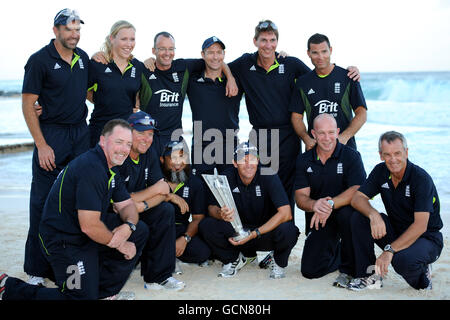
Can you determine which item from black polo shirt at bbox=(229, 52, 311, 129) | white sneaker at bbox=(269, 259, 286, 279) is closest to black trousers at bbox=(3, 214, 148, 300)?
white sneaker at bbox=(269, 259, 286, 279)

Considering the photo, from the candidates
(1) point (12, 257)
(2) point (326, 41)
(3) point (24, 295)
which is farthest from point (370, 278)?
(1) point (12, 257)

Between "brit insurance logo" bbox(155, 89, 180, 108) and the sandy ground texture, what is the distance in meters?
1.82

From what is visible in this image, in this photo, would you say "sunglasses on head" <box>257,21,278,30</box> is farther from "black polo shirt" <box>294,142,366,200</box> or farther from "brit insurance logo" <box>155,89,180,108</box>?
"black polo shirt" <box>294,142,366,200</box>

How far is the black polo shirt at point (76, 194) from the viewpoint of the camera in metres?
3.97

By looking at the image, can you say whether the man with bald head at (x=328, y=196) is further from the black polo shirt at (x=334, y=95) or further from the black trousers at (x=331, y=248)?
the black polo shirt at (x=334, y=95)

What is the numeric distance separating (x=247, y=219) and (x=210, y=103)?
1.54 m

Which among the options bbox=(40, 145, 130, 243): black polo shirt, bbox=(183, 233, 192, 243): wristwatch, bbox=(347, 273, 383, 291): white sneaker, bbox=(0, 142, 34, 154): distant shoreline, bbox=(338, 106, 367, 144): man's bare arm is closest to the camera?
bbox=(40, 145, 130, 243): black polo shirt

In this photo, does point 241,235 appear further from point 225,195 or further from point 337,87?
point 337,87

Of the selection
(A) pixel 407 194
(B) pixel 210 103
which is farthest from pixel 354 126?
(B) pixel 210 103

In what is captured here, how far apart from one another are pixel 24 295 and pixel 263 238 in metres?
2.26

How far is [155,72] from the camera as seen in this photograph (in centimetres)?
604

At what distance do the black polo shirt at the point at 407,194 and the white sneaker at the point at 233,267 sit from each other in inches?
55.2

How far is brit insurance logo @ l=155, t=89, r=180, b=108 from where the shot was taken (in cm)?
598
